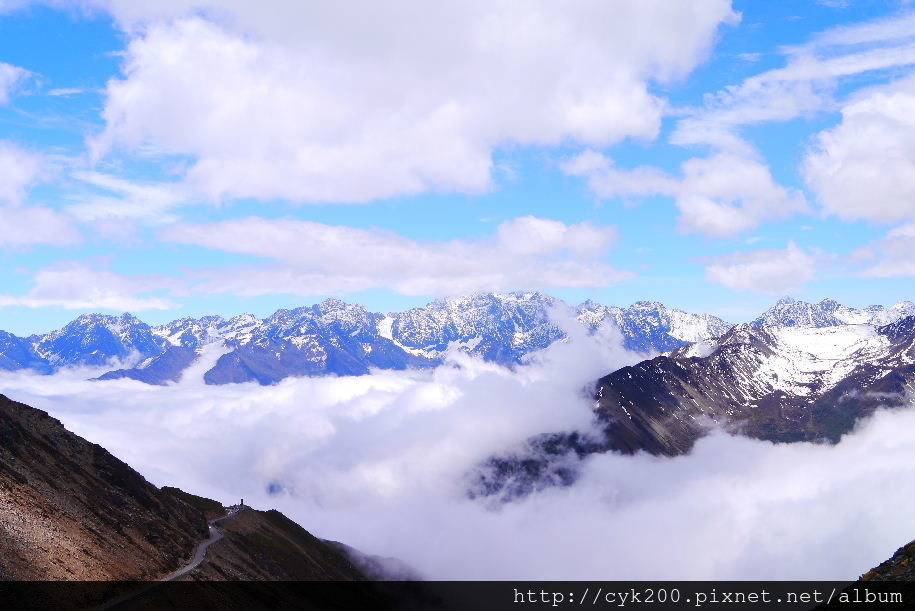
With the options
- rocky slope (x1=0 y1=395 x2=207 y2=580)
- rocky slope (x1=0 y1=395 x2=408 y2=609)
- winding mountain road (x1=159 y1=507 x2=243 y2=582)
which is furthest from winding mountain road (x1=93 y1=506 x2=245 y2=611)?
rocky slope (x1=0 y1=395 x2=207 y2=580)

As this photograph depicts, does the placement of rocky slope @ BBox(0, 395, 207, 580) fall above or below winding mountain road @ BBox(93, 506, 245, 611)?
above

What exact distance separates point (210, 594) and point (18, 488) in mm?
40009

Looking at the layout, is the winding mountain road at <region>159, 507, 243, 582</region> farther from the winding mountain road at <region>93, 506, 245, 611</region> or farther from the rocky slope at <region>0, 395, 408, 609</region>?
the rocky slope at <region>0, 395, 408, 609</region>

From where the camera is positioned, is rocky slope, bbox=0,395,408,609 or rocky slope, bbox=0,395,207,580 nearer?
rocky slope, bbox=0,395,408,609

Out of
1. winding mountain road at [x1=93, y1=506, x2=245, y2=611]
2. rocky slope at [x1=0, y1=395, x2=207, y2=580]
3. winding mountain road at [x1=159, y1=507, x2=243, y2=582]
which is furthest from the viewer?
winding mountain road at [x1=159, y1=507, x2=243, y2=582]

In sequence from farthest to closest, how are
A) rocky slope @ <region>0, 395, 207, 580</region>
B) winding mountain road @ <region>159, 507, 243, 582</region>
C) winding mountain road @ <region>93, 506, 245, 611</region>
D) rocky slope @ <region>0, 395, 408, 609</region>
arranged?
winding mountain road @ <region>159, 507, 243, 582</region>
rocky slope @ <region>0, 395, 207, 580</region>
winding mountain road @ <region>93, 506, 245, 611</region>
rocky slope @ <region>0, 395, 408, 609</region>

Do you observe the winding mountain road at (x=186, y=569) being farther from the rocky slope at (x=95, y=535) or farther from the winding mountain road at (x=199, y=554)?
the rocky slope at (x=95, y=535)

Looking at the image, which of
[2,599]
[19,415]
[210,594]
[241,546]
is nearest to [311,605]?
[241,546]

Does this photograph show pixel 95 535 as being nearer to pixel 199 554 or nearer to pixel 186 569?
pixel 186 569

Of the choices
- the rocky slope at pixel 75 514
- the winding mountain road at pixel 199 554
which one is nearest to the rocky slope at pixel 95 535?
the rocky slope at pixel 75 514

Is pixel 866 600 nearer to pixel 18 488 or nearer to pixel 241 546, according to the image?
pixel 18 488

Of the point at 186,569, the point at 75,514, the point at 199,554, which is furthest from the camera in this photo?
the point at 199,554

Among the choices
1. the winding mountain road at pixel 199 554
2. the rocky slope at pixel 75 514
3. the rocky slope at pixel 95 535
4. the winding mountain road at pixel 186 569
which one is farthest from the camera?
the winding mountain road at pixel 199 554

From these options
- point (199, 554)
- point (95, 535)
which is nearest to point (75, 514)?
point (95, 535)
